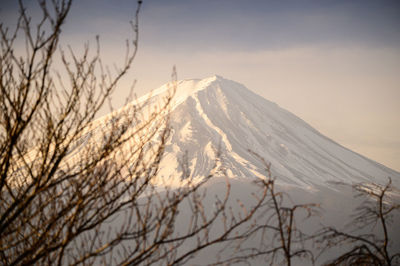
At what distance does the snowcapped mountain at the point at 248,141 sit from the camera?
65375 millimetres

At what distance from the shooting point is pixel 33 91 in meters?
2.86

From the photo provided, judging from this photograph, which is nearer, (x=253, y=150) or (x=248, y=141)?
(x=253, y=150)

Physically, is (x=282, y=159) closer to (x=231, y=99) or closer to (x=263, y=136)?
(x=263, y=136)

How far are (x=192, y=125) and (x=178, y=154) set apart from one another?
925 centimetres

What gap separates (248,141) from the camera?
240ft

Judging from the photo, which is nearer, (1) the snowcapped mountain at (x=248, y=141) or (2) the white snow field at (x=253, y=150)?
(2) the white snow field at (x=253, y=150)

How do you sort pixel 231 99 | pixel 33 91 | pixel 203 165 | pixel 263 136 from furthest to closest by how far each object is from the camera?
pixel 231 99
pixel 263 136
pixel 203 165
pixel 33 91

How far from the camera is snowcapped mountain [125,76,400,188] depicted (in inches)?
2574

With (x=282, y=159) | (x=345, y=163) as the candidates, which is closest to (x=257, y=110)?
(x=282, y=159)

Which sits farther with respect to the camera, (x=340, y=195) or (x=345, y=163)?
(x=345, y=163)

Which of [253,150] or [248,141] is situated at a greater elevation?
[248,141]

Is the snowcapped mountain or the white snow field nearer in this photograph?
the white snow field

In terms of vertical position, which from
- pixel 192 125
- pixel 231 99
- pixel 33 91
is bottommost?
pixel 33 91

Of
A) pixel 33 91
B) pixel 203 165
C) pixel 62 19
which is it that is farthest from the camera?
pixel 203 165
